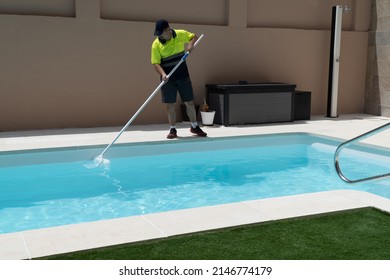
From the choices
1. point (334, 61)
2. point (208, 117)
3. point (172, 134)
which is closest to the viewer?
point (172, 134)

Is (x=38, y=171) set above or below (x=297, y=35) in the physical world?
below

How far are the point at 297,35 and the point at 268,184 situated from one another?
5.10 meters

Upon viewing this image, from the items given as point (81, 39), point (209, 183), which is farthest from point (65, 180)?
point (81, 39)

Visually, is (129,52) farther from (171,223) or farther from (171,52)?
(171,223)

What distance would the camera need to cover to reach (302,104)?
9172 millimetres

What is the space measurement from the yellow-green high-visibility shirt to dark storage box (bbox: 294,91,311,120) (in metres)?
2.96

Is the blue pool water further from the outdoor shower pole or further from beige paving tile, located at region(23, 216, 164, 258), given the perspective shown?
the outdoor shower pole

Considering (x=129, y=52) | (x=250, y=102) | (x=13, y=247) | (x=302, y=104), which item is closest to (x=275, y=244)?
(x=13, y=247)

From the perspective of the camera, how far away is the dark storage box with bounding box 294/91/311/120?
9130mm

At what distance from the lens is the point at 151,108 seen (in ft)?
28.1

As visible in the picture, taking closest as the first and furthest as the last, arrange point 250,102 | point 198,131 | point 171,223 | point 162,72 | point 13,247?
point 13,247 → point 171,223 → point 162,72 → point 198,131 → point 250,102

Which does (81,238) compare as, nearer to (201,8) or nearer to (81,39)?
(81,39)

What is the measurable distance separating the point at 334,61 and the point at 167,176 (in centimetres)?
514

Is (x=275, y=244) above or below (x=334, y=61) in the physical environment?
below
